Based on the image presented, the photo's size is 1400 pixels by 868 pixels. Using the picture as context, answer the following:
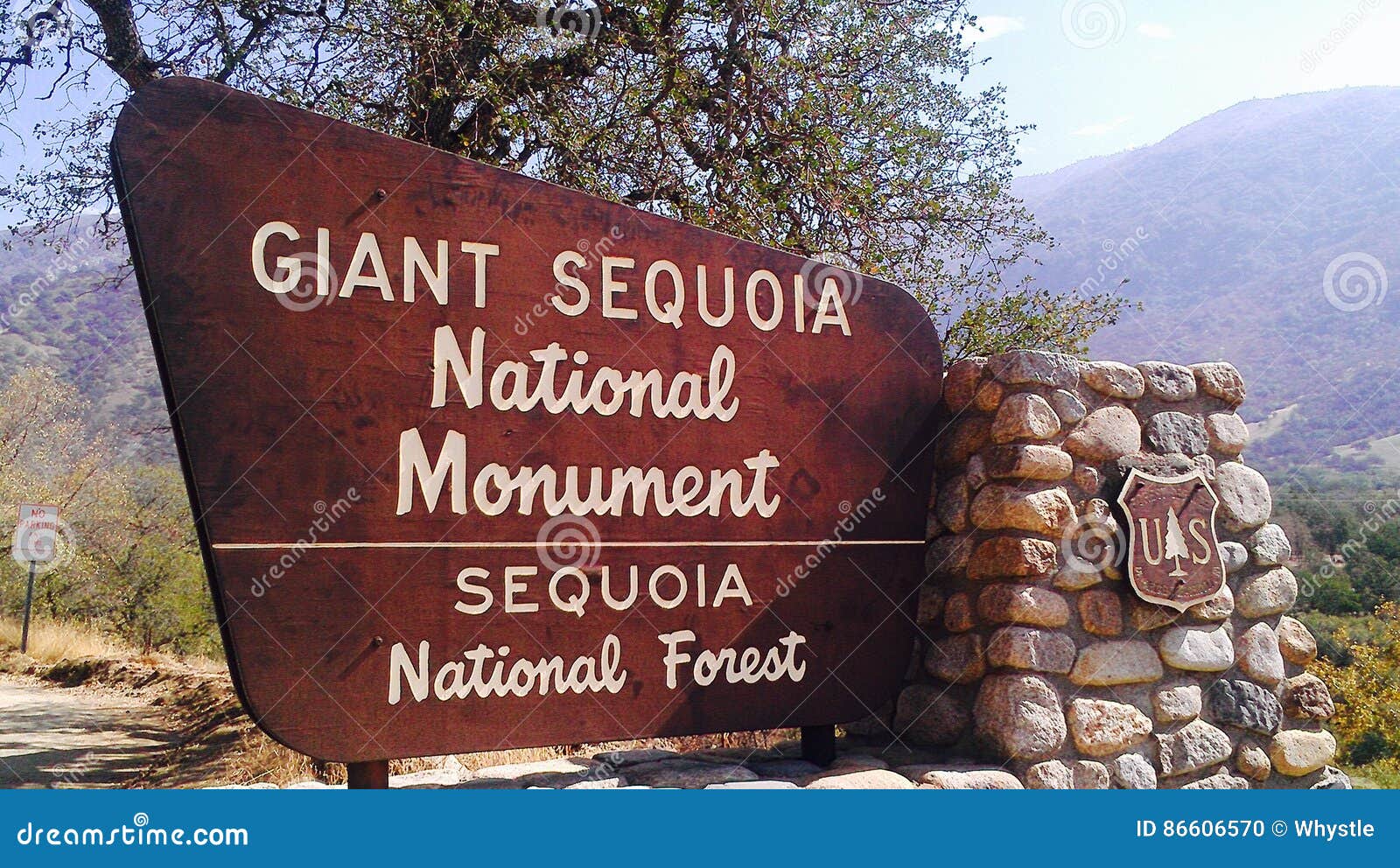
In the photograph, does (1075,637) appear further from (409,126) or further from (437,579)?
(409,126)

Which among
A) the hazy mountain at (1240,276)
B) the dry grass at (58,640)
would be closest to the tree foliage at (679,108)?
the hazy mountain at (1240,276)

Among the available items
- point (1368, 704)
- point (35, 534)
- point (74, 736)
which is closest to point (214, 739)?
point (74, 736)

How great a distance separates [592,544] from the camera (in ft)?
12.2

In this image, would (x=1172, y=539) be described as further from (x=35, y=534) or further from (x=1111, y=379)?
(x=35, y=534)

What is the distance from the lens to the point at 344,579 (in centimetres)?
330

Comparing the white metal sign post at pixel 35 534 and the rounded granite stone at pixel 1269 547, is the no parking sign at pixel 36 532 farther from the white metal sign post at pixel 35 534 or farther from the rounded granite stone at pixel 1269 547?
the rounded granite stone at pixel 1269 547

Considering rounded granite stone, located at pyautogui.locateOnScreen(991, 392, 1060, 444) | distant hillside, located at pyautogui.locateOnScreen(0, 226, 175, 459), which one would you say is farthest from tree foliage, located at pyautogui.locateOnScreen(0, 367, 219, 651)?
rounded granite stone, located at pyautogui.locateOnScreen(991, 392, 1060, 444)

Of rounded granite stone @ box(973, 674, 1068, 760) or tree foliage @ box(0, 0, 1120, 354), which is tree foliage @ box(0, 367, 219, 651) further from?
rounded granite stone @ box(973, 674, 1068, 760)

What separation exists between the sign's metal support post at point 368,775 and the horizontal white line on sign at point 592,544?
76 cm

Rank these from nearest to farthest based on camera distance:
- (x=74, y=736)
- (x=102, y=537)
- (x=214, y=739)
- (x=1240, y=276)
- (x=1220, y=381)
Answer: (x=1220, y=381) → (x=214, y=739) → (x=74, y=736) → (x=102, y=537) → (x=1240, y=276)

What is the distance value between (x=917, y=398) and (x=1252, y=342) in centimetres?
4240

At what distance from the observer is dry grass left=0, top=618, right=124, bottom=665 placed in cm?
1300

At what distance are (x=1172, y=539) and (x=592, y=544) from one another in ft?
8.67

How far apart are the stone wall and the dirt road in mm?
5775
